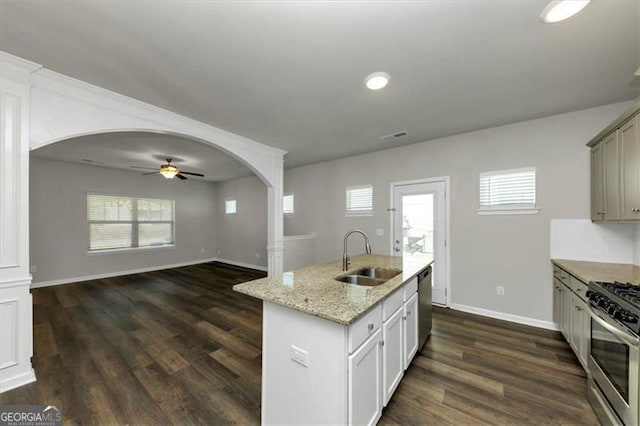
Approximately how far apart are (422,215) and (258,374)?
3294 millimetres

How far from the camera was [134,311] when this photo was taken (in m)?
3.77

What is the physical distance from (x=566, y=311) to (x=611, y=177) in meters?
1.42

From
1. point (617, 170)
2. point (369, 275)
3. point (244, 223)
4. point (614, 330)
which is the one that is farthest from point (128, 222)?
point (617, 170)

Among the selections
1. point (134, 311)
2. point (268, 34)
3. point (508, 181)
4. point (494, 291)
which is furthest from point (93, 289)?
point (508, 181)

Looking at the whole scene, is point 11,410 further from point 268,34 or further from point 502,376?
point 502,376

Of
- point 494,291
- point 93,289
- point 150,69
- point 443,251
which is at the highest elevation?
point 150,69

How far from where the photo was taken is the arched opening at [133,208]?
4719 mm

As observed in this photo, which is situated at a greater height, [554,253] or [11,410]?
[554,253]

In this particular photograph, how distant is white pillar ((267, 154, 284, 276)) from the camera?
4523mm

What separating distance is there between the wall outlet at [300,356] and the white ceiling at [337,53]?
6.88 feet

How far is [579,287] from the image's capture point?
2.25 metres

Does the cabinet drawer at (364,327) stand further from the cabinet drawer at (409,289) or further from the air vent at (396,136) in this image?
A: the air vent at (396,136)

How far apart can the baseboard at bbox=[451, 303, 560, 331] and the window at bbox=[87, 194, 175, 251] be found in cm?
737

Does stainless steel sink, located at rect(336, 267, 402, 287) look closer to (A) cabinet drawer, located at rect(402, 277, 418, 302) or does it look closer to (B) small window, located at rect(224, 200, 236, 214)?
(A) cabinet drawer, located at rect(402, 277, 418, 302)
